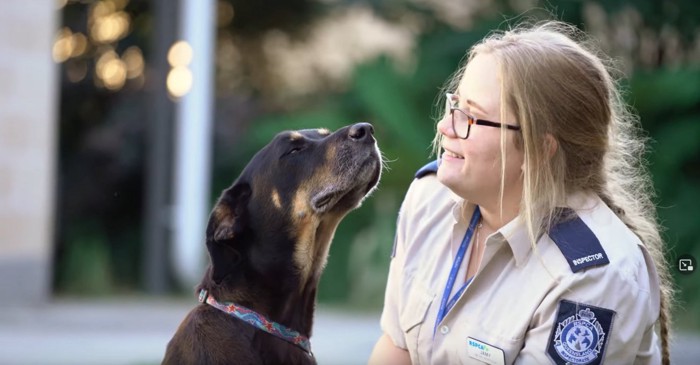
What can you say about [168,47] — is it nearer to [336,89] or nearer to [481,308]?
[336,89]

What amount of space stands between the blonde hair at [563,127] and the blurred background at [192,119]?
3.80m

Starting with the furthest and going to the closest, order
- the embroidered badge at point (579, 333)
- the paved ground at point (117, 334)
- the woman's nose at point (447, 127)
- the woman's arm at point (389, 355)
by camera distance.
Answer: the paved ground at point (117, 334) → the woman's arm at point (389, 355) → the woman's nose at point (447, 127) → the embroidered badge at point (579, 333)

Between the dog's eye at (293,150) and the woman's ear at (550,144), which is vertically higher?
the woman's ear at (550,144)

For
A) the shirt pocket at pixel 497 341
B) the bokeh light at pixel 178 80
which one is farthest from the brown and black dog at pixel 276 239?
the bokeh light at pixel 178 80

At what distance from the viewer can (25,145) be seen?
8.57 meters

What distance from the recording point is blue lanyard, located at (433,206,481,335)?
9.48 ft

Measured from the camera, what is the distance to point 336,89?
30.2ft

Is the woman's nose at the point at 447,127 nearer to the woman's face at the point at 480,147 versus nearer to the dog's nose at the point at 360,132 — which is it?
the woman's face at the point at 480,147

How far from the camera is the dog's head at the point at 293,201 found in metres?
3.08

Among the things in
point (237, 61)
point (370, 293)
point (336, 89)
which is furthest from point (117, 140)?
point (370, 293)

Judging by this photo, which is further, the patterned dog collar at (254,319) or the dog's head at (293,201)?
the dog's head at (293,201)

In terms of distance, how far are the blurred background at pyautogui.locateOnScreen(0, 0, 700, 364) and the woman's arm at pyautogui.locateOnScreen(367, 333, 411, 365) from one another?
3394 millimetres

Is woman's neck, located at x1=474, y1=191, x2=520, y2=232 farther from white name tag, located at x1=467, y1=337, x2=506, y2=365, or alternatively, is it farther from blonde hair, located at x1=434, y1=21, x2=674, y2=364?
white name tag, located at x1=467, y1=337, x2=506, y2=365

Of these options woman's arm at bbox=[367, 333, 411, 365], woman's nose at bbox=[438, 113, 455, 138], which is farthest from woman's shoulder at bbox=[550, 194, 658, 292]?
woman's arm at bbox=[367, 333, 411, 365]
